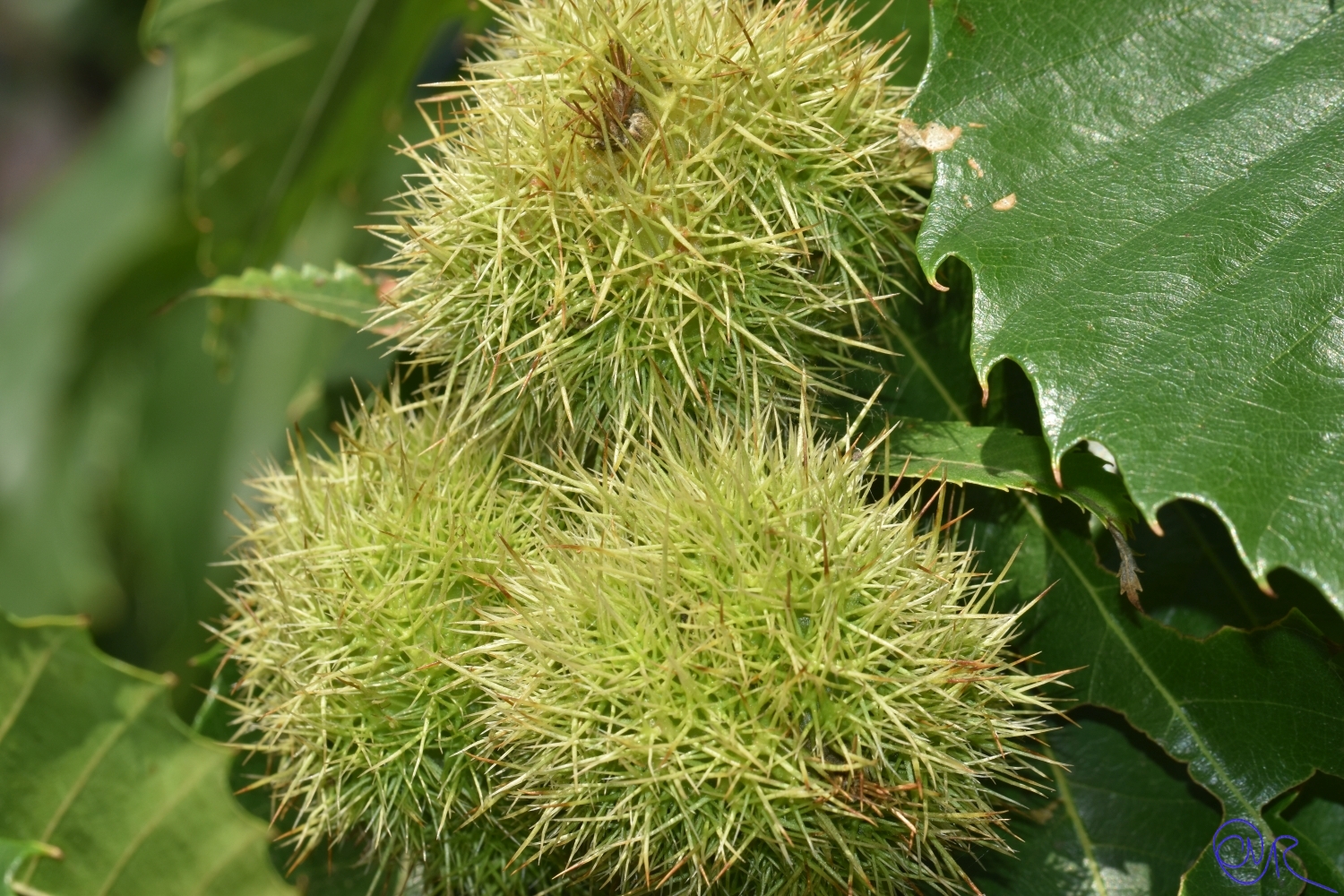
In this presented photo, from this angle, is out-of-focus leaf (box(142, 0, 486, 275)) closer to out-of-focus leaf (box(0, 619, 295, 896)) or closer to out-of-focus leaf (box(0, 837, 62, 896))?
out-of-focus leaf (box(0, 619, 295, 896))

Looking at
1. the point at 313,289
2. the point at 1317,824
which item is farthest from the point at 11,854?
the point at 1317,824

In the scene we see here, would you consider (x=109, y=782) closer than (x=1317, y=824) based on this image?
No

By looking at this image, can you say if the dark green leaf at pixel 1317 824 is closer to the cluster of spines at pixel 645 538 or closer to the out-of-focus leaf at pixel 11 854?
the cluster of spines at pixel 645 538

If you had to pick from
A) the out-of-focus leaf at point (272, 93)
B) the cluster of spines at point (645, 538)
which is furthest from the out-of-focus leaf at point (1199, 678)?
the out-of-focus leaf at point (272, 93)

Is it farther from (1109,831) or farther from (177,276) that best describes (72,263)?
(1109,831)

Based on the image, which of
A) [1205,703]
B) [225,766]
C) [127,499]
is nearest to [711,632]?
[1205,703]

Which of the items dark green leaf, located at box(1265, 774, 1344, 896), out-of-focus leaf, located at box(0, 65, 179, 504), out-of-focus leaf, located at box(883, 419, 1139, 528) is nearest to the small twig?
out-of-focus leaf, located at box(883, 419, 1139, 528)
